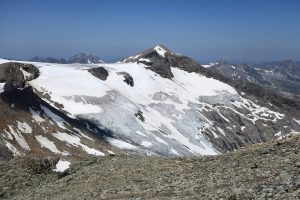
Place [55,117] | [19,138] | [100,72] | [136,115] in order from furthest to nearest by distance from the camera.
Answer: [100,72] < [136,115] < [55,117] < [19,138]

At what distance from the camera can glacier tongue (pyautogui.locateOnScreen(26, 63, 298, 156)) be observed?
12843 cm

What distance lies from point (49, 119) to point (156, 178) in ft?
253

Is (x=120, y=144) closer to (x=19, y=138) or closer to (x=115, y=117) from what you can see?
(x=115, y=117)

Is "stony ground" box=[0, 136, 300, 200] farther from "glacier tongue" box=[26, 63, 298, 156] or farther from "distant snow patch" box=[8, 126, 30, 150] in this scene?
"glacier tongue" box=[26, 63, 298, 156]

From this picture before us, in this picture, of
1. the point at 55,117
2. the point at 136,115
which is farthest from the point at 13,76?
the point at 136,115

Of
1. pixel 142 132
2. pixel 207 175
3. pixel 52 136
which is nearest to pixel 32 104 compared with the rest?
pixel 52 136

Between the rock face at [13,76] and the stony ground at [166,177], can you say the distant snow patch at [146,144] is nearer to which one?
the rock face at [13,76]

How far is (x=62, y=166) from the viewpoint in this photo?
38.2 m

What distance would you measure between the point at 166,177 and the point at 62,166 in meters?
11.9

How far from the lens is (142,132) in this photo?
431ft

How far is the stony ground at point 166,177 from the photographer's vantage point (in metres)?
23.8

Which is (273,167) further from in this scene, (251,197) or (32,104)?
(32,104)

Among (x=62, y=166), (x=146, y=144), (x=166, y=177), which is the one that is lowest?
(x=146, y=144)

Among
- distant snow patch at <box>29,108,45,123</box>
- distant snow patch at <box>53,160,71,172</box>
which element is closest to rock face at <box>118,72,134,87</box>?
distant snow patch at <box>29,108,45,123</box>
